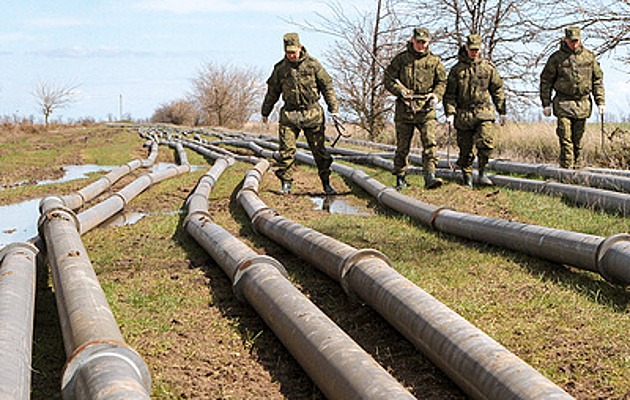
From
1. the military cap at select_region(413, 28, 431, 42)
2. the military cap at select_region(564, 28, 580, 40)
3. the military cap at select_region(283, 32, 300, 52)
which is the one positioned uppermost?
the military cap at select_region(564, 28, 580, 40)

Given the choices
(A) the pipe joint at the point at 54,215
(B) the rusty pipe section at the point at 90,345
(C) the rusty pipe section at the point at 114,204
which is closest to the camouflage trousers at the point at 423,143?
(C) the rusty pipe section at the point at 114,204

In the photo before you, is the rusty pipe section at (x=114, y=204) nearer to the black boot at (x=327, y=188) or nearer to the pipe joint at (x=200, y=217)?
the pipe joint at (x=200, y=217)

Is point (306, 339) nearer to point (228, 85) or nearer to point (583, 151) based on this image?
point (583, 151)

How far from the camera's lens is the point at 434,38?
1808 centimetres

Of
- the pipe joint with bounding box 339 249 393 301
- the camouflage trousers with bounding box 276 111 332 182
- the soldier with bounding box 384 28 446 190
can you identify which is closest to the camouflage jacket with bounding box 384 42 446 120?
the soldier with bounding box 384 28 446 190

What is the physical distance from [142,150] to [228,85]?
32.9 m

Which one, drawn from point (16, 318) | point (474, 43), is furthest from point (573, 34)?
point (16, 318)

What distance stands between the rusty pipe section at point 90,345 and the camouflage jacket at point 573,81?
785cm

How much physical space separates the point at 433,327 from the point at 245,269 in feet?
5.18

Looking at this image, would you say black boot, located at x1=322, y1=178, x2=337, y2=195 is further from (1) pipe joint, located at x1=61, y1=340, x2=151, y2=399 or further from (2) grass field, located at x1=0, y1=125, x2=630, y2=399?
(1) pipe joint, located at x1=61, y1=340, x2=151, y2=399

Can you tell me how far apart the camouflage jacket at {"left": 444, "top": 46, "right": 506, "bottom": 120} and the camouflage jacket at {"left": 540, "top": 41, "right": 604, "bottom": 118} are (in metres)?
1.33

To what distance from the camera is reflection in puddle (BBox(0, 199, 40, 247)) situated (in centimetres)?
736

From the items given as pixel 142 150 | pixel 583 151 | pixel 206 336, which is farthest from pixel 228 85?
pixel 206 336

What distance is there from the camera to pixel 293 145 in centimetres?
953
